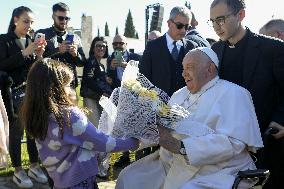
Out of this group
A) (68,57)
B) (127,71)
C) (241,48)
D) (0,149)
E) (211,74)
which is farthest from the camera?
(68,57)

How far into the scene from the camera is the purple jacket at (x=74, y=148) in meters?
3.03

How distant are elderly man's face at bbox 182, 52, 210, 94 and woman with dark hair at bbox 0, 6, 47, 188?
2.60 metres

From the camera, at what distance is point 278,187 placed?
435 centimetres

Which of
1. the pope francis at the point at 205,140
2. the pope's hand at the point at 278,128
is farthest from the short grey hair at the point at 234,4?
the pope's hand at the point at 278,128

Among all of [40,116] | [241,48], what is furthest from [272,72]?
[40,116]

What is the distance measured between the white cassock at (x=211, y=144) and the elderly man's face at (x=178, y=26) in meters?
1.87

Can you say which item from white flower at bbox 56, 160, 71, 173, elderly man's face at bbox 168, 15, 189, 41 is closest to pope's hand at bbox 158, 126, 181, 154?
white flower at bbox 56, 160, 71, 173

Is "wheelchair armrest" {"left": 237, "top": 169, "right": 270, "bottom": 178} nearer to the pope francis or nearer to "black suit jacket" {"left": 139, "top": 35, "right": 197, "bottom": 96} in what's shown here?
the pope francis

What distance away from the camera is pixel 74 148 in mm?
3104

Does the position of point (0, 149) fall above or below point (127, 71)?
below

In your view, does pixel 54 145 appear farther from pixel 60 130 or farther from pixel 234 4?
pixel 234 4

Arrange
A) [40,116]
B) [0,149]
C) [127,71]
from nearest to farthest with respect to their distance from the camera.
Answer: [40,116] → [127,71] → [0,149]

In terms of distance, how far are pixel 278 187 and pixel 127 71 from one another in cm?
221

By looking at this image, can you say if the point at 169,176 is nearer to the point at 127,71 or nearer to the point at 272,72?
the point at 127,71
